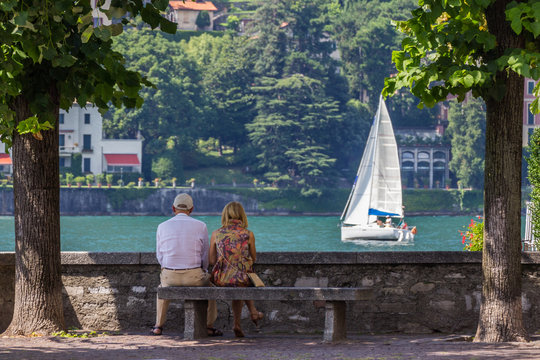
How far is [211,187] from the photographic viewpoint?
103375 mm

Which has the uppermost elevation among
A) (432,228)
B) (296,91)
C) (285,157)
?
(296,91)

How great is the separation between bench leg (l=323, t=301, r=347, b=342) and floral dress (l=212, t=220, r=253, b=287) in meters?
0.66

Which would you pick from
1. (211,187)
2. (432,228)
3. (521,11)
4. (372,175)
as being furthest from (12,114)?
(211,187)

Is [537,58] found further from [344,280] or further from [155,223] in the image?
[155,223]

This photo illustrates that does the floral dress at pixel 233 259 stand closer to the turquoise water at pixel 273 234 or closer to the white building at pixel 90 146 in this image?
the turquoise water at pixel 273 234

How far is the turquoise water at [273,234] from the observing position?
70688 millimetres

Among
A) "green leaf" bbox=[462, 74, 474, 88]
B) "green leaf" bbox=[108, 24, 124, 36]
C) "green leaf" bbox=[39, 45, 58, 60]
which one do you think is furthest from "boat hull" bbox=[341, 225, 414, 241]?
"green leaf" bbox=[39, 45, 58, 60]

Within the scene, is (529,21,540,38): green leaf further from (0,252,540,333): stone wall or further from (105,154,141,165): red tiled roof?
(105,154,141,165): red tiled roof

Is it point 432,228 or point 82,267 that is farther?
point 432,228

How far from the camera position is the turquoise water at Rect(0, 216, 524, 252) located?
70.7m

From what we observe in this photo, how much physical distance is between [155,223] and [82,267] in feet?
287

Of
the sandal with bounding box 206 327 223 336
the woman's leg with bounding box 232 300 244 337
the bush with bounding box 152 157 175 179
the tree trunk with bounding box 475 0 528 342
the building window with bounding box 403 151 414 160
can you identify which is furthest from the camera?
the building window with bounding box 403 151 414 160

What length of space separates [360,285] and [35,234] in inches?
108

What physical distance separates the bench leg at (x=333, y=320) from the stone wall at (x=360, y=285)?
1.02m
